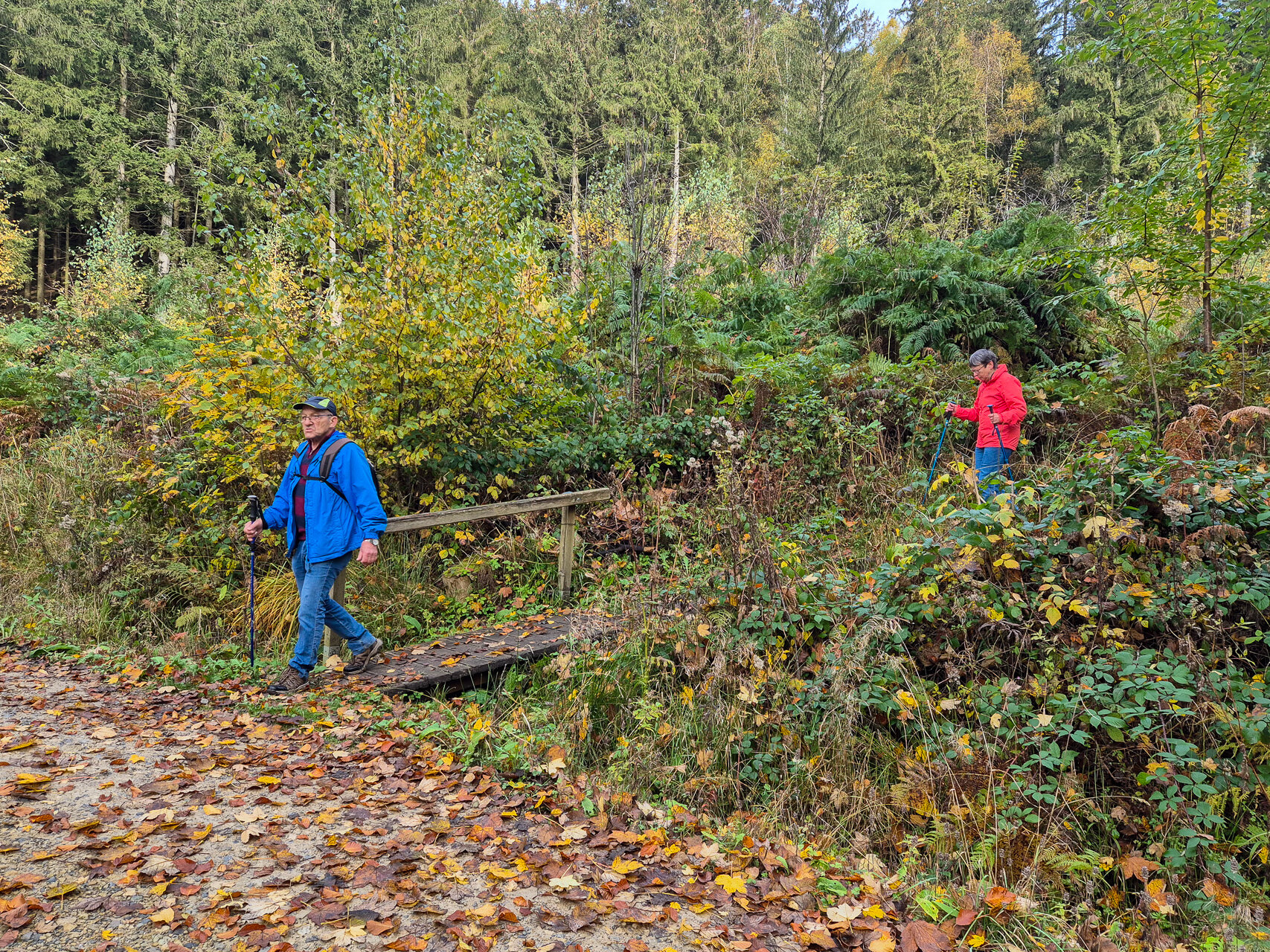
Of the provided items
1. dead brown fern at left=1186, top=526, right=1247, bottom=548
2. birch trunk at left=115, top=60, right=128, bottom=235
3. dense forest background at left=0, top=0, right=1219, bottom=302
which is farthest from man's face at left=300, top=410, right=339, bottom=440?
birch trunk at left=115, top=60, right=128, bottom=235

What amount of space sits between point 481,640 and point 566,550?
5.17 ft

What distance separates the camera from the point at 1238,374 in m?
7.50

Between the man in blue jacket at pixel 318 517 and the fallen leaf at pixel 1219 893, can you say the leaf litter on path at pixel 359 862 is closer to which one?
the man in blue jacket at pixel 318 517

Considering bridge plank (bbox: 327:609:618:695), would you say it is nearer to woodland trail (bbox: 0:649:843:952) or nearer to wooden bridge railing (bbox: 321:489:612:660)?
woodland trail (bbox: 0:649:843:952)

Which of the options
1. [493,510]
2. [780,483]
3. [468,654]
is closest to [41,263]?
[493,510]

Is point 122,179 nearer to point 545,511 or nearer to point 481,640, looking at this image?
point 545,511

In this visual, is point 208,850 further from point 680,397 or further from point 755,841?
point 680,397

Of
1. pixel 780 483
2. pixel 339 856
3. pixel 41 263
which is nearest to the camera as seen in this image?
pixel 339 856

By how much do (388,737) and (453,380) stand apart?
3.83 m

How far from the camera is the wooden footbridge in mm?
5559

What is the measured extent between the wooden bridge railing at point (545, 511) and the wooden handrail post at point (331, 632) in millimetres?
787

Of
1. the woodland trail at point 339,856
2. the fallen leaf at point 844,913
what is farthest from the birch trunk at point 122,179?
the fallen leaf at point 844,913

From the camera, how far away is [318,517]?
17.4 feet

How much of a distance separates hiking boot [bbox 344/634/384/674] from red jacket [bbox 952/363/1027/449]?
587 centimetres
